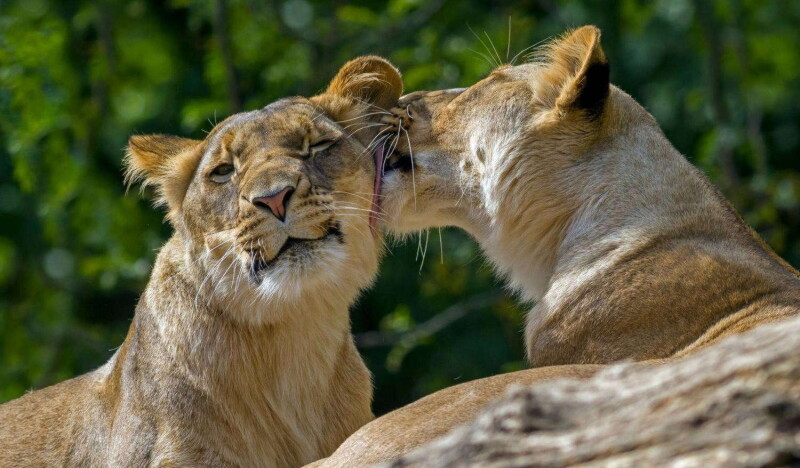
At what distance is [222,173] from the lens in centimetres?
493

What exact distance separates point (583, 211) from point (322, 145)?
3.34 feet

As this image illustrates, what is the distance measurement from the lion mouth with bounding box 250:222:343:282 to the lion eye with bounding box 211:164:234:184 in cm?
48

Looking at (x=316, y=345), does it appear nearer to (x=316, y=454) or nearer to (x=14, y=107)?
(x=316, y=454)

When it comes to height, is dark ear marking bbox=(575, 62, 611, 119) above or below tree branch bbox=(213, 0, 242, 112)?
below

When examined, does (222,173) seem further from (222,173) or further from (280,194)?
(280,194)

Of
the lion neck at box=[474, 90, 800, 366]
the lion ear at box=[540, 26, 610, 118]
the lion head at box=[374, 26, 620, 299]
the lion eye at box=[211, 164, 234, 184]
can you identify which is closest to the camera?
the lion neck at box=[474, 90, 800, 366]

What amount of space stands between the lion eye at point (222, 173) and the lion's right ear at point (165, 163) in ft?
→ 0.96

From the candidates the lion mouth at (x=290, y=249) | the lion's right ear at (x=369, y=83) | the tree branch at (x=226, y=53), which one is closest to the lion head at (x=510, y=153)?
the lion's right ear at (x=369, y=83)

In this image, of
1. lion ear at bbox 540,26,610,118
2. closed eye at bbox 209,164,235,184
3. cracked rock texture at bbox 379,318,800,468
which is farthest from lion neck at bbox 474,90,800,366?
cracked rock texture at bbox 379,318,800,468

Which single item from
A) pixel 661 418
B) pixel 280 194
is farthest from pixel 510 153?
pixel 661 418

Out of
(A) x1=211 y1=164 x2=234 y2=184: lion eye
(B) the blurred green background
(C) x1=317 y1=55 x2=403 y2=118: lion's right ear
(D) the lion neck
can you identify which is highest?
(B) the blurred green background

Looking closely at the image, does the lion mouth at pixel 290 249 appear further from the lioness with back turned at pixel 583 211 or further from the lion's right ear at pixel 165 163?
the lion's right ear at pixel 165 163

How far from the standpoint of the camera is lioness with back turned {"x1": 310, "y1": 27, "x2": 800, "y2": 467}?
4324 mm

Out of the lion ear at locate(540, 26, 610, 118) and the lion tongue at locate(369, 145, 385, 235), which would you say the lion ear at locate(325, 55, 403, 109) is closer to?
the lion tongue at locate(369, 145, 385, 235)
